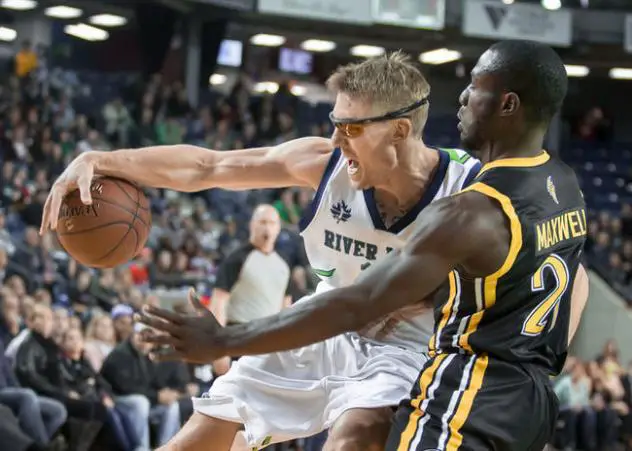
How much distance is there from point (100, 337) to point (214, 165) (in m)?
4.97

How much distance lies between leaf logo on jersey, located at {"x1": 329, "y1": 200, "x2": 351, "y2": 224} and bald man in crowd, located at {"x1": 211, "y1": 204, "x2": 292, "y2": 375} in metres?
4.14

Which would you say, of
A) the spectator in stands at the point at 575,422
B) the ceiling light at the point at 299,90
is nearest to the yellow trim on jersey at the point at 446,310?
the spectator in stands at the point at 575,422

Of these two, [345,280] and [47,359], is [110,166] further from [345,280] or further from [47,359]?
[47,359]

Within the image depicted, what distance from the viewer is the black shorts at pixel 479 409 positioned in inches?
117

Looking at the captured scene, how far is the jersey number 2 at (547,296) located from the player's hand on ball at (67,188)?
159 centimetres

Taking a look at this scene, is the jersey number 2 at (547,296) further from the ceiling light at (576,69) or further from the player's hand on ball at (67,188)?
the ceiling light at (576,69)

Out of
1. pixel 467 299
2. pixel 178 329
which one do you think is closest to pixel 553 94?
pixel 467 299

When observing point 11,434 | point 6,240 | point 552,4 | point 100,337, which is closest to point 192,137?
point 6,240

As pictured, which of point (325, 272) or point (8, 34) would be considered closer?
point (325, 272)

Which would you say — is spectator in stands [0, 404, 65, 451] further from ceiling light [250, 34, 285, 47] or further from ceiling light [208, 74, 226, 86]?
ceiling light [208, 74, 226, 86]

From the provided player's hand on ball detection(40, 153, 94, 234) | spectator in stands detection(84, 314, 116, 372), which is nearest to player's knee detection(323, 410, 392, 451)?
player's hand on ball detection(40, 153, 94, 234)

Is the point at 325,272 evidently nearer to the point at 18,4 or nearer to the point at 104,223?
the point at 104,223

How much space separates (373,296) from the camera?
280cm

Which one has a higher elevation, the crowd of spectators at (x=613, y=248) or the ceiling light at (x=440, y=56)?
the ceiling light at (x=440, y=56)
